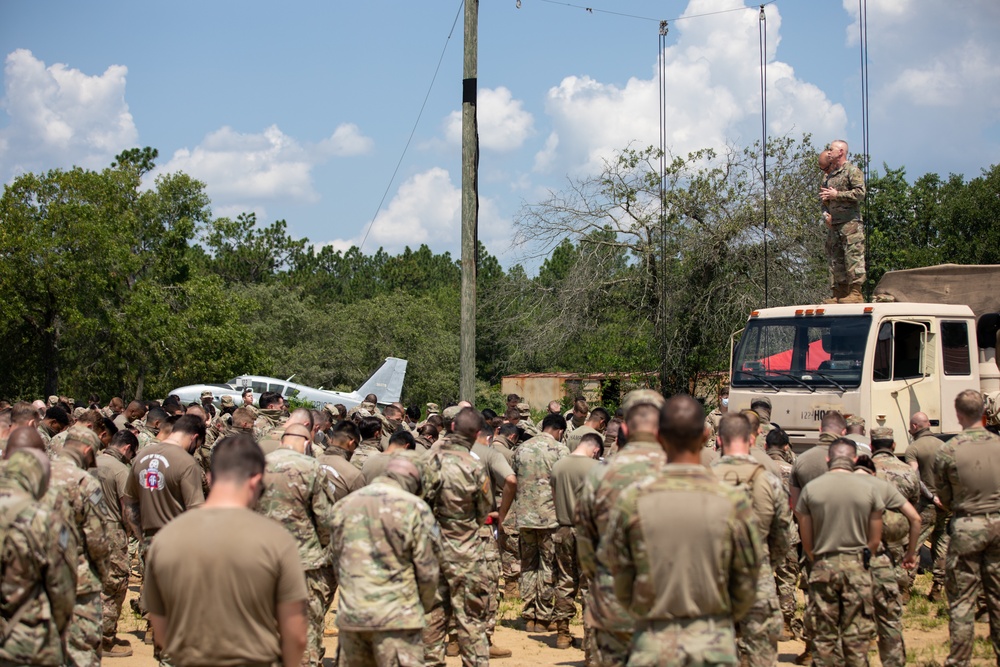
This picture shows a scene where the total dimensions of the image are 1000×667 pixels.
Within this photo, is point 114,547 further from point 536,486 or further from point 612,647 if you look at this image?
point 612,647

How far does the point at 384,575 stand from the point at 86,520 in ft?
8.31

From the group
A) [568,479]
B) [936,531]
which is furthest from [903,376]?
[568,479]

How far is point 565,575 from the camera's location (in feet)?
33.4

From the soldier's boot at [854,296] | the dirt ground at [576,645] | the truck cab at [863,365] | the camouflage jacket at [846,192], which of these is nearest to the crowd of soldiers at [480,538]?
the dirt ground at [576,645]

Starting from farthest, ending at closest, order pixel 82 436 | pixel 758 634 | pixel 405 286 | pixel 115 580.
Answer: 1. pixel 405 286
2. pixel 115 580
3. pixel 82 436
4. pixel 758 634

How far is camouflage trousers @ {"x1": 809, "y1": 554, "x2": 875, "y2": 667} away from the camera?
741 cm

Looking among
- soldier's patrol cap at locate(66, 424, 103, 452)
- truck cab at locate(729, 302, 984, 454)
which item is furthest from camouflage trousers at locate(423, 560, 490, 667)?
truck cab at locate(729, 302, 984, 454)

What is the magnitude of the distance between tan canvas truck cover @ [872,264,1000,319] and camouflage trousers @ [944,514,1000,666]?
5.86 metres

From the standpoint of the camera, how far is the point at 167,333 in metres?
43.5

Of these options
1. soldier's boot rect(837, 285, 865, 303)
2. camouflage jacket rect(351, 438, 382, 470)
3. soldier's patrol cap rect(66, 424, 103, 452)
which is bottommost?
camouflage jacket rect(351, 438, 382, 470)

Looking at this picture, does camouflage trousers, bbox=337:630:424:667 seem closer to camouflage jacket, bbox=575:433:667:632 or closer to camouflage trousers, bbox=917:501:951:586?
camouflage jacket, bbox=575:433:667:632

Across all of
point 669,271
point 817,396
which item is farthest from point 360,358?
point 817,396

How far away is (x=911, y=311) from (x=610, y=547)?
29.4 ft

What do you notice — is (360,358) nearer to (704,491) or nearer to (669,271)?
(669,271)
